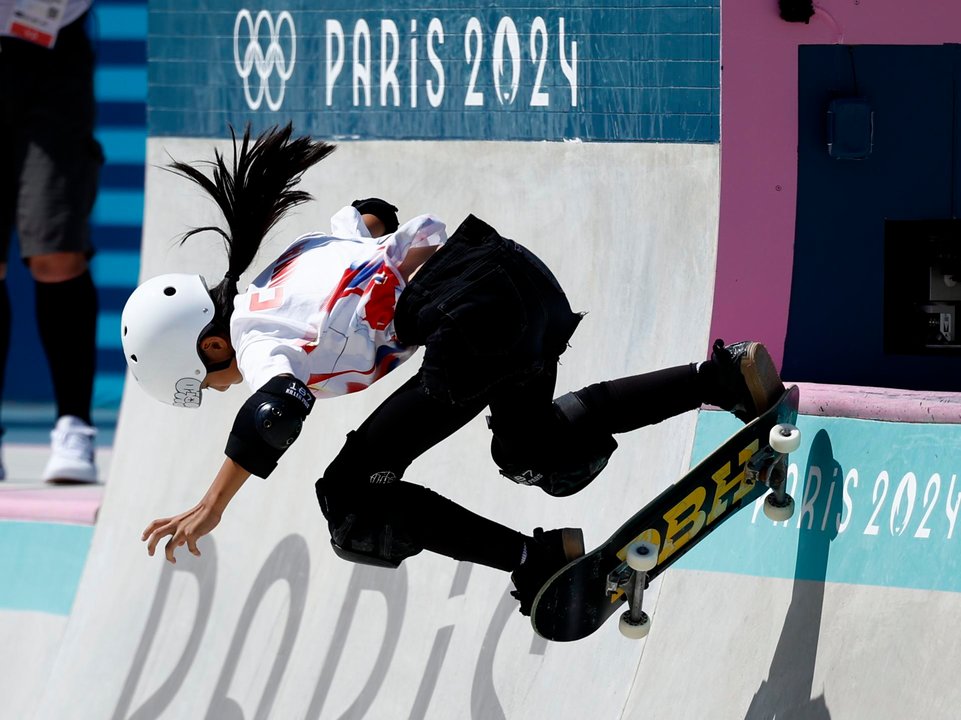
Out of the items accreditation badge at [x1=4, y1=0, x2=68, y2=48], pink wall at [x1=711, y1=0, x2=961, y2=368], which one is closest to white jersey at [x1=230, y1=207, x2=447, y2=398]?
pink wall at [x1=711, y1=0, x2=961, y2=368]

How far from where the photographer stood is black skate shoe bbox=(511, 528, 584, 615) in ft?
13.4

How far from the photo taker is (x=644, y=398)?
164 inches

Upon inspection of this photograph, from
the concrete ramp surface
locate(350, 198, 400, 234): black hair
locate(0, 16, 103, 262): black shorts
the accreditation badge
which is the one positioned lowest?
the concrete ramp surface

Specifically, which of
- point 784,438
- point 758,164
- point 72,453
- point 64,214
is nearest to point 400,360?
point 784,438

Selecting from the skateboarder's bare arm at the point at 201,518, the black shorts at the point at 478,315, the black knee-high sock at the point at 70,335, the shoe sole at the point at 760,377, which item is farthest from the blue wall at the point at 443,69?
the skateboarder's bare arm at the point at 201,518

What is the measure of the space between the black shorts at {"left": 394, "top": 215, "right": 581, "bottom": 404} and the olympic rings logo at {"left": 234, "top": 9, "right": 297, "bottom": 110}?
2704 millimetres

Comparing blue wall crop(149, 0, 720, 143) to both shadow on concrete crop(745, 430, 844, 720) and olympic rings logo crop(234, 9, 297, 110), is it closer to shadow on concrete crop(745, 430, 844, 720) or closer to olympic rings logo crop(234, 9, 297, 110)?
olympic rings logo crop(234, 9, 297, 110)

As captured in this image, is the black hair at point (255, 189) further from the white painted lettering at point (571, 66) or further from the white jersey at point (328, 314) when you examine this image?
the white painted lettering at point (571, 66)

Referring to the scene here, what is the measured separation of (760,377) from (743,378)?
0.05 metres

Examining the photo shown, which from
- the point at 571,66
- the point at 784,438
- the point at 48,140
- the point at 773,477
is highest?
the point at 571,66

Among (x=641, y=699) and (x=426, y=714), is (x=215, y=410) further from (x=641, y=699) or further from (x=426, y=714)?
(x=641, y=699)

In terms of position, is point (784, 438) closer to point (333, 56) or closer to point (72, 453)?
point (333, 56)

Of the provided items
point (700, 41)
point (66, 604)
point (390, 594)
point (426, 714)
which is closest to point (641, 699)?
point (426, 714)

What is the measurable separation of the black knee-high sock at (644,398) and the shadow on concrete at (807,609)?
0.46m
